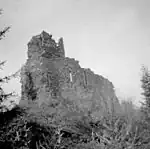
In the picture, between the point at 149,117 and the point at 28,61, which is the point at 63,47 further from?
the point at 149,117

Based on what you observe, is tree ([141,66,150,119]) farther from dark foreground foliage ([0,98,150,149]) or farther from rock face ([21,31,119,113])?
rock face ([21,31,119,113])

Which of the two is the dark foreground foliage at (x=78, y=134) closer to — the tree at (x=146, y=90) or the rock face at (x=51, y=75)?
the tree at (x=146, y=90)

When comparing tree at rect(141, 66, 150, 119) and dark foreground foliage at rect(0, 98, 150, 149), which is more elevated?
tree at rect(141, 66, 150, 119)

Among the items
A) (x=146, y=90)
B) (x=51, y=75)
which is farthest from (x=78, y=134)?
(x=51, y=75)

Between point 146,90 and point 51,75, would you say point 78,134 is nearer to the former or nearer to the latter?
point 146,90

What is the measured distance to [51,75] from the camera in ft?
124

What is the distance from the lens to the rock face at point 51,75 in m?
35.7

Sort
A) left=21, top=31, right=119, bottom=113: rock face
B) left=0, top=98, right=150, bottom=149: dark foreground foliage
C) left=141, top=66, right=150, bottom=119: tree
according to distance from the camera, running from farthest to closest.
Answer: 1. left=21, top=31, right=119, bottom=113: rock face
2. left=141, top=66, right=150, bottom=119: tree
3. left=0, top=98, right=150, bottom=149: dark foreground foliage

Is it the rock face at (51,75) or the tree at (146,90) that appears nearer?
the tree at (146,90)

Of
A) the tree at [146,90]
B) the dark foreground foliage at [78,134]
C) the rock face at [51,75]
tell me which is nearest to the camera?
the dark foreground foliage at [78,134]

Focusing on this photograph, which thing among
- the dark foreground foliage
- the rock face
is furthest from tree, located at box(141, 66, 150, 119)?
the rock face

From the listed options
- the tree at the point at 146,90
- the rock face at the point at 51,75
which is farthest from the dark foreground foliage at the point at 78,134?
the rock face at the point at 51,75

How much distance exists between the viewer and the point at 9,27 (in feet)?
32.8

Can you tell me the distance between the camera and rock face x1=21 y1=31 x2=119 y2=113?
117 ft
